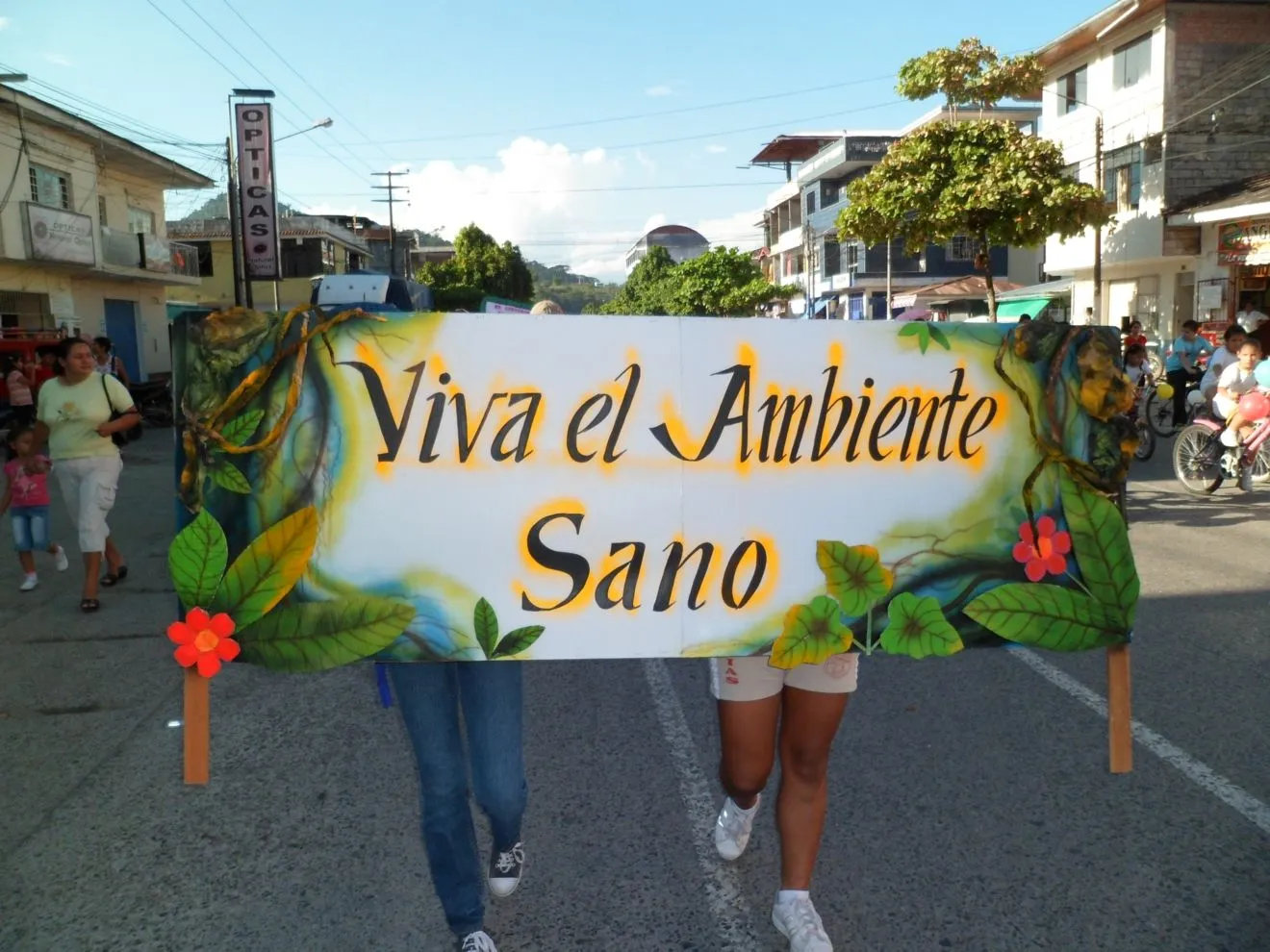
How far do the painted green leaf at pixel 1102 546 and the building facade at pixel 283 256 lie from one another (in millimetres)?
52322

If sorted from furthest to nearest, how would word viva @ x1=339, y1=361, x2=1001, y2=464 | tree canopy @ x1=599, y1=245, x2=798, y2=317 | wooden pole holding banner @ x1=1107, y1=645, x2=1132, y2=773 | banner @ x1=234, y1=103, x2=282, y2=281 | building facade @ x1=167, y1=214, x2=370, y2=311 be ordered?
1. tree canopy @ x1=599, y1=245, x2=798, y2=317
2. building facade @ x1=167, y1=214, x2=370, y2=311
3. banner @ x1=234, y1=103, x2=282, y2=281
4. wooden pole holding banner @ x1=1107, y1=645, x2=1132, y2=773
5. word viva @ x1=339, y1=361, x2=1001, y2=464

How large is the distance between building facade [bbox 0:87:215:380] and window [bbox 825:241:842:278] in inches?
1429

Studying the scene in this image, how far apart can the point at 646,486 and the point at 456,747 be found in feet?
3.05

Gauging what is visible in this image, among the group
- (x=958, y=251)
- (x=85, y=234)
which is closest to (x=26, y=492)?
(x=85, y=234)

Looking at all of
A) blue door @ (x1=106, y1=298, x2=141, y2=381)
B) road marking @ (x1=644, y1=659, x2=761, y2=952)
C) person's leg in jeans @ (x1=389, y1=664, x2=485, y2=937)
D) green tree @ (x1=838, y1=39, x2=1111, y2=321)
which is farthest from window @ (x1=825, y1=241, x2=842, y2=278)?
person's leg in jeans @ (x1=389, y1=664, x2=485, y2=937)

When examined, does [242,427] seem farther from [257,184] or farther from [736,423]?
[257,184]

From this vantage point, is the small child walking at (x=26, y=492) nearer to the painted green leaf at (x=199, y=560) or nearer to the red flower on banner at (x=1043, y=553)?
the painted green leaf at (x=199, y=560)

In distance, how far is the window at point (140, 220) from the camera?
33094 mm

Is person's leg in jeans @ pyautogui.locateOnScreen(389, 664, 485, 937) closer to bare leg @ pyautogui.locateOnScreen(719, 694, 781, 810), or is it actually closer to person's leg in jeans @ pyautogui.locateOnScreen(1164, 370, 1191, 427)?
bare leg @ pyautogui.locateOnScreen(719, 694, 781, 810)

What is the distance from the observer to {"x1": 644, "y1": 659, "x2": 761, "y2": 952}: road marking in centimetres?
316

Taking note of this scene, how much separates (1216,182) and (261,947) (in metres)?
29.4

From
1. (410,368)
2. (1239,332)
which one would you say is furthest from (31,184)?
(410,368)

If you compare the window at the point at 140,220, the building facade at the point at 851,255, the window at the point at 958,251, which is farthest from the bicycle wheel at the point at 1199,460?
the window at the point at 958,251

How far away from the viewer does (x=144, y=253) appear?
32156 millimetres
